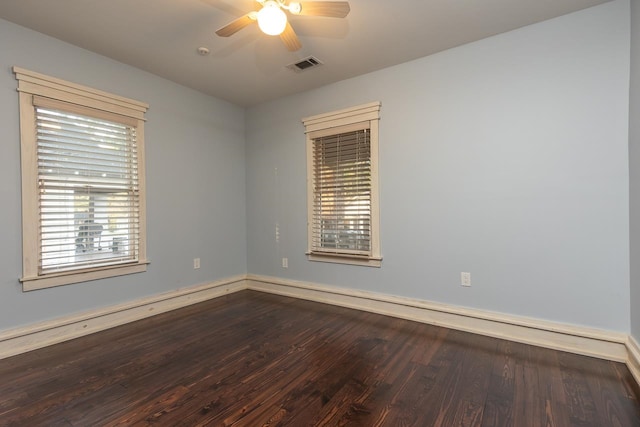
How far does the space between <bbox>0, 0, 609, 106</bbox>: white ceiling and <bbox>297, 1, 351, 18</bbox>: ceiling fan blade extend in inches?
18.4

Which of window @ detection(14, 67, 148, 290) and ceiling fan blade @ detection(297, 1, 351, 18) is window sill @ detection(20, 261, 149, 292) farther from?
ceiling fan blade @ detection(297, 1, 351, 18)

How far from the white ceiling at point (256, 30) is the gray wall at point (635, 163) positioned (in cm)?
39

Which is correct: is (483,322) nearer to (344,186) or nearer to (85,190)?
(344,186)

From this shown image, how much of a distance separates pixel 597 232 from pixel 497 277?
791mm

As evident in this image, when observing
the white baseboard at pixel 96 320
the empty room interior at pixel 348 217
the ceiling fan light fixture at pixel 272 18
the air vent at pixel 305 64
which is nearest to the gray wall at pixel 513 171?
the empty room interior at pixel 348 217

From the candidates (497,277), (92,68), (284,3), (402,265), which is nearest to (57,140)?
(92,68)

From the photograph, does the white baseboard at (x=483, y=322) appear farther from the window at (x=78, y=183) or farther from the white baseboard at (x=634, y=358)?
the window at (x=78, y=183)

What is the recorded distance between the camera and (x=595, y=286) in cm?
236

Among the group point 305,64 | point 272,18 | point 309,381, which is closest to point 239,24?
point 272,18

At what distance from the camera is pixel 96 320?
115 inches

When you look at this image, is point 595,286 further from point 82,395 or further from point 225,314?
point 82,395

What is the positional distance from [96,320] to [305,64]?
3275 millimetres

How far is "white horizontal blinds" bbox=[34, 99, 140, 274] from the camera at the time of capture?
8.73ft

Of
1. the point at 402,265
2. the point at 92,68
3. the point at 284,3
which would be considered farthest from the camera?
the point at 402,265
